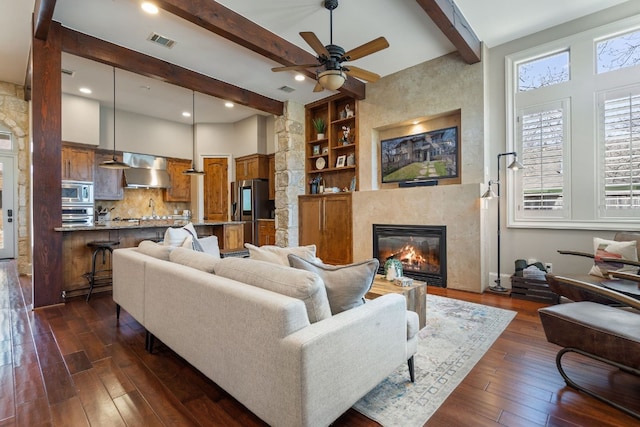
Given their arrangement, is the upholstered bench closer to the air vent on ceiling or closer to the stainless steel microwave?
the air vent on ceiling

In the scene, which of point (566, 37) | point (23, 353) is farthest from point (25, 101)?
point (566, 37)

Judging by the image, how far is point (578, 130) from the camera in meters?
3.63

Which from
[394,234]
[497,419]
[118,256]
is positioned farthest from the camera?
[394,234]

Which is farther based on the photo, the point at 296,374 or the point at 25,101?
the point at 25,101

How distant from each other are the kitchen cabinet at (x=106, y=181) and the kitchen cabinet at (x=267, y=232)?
309 centimetres

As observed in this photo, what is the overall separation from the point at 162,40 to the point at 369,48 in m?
2.75

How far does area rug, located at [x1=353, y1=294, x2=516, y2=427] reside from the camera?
169 cm

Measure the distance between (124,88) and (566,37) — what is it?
6724 millimetres

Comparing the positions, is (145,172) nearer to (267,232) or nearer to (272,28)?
(267,232)

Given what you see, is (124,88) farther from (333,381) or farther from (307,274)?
(333,381)

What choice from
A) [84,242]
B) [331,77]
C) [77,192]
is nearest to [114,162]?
[84,242]

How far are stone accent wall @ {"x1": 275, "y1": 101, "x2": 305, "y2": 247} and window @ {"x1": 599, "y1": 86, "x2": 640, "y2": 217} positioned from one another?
4548 mm

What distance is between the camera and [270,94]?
225 inches

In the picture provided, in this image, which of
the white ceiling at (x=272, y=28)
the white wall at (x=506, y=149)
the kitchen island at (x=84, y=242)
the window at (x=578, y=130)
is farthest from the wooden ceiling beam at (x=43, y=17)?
the window at (x=578, y=130)
